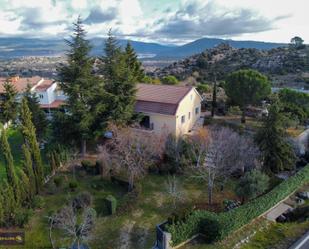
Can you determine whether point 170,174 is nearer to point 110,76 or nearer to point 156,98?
point 156,98

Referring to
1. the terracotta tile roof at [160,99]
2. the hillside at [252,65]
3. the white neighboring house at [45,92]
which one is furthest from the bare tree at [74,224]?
the hillside at [252,65]

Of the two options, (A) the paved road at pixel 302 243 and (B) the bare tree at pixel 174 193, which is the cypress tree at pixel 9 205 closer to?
(B) the bare tree at pixel 174 193

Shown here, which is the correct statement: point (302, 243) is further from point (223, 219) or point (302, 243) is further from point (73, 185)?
point (73, 185)

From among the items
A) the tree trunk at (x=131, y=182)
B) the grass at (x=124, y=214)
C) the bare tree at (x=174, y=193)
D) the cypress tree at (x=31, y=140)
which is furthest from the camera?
the tree trunk at (x=131, y=182)

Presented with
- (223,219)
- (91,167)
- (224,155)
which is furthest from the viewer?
(91,167)

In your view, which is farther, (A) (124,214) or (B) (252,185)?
(A) (124,214)

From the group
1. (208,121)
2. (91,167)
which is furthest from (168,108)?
(91,167)

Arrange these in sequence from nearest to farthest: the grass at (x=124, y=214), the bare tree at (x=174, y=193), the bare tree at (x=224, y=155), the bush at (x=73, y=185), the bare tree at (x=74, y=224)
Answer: the bare tree at (x=74, y=224)
the grass at (x=124, y=214)
the bare tree at (x=174, y=193)
the bare tree at (x=224, y=155)
the bush at (x=73, y=185)

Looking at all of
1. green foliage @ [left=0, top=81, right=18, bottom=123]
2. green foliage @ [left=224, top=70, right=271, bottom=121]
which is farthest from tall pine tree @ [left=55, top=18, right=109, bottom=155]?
green foliage @ [left=224, top=70, right=271, bottom=121]
